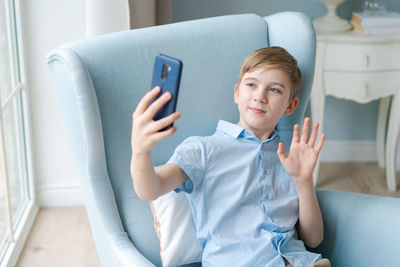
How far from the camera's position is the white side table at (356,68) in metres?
2.51

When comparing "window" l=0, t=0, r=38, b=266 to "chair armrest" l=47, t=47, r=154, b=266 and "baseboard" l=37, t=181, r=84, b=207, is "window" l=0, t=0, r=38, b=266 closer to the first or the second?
"baseboard" l=37, t=181, r=84, b=207

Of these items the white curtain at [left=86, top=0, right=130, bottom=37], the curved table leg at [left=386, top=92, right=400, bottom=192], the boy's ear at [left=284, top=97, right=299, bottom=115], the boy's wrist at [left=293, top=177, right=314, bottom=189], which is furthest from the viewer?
the curved table leg at [left=386, top=92, right=400, bottom=192]

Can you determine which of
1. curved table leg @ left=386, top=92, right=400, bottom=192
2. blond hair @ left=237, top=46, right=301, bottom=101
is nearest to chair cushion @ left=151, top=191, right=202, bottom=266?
blond hair @ left=237, top=46, right=301, bottom=101


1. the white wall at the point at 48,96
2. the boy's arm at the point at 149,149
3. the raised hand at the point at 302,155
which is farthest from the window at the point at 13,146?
the raised hand at the point at 302,155

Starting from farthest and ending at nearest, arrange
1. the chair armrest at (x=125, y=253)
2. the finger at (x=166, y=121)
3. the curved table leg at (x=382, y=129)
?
the curved table leg at (x=382, y=129) → the chair armrest at (x=125, y=253) → the finger at (x=166, y=121)

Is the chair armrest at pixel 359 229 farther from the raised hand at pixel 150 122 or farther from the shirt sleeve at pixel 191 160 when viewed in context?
the raised hand at pixel 150 122

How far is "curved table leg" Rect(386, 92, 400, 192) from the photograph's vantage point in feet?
8.65

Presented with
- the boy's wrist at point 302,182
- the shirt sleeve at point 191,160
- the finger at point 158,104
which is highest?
the finger at point 158,104

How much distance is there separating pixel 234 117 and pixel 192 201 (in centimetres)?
29

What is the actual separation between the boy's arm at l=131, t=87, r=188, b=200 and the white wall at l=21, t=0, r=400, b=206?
47.2 inches

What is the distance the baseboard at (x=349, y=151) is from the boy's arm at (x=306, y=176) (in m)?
1.65

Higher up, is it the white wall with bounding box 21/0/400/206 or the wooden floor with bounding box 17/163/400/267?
the white wall with bounding box 21/0/400/206

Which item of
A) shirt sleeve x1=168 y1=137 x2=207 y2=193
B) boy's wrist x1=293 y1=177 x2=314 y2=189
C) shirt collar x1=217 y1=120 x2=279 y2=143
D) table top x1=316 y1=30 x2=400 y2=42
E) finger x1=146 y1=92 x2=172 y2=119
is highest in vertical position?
finger x1=146 y1=92 x2=172 y2=119

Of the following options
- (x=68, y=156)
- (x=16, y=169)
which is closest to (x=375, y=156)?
(x=68, y=156)
